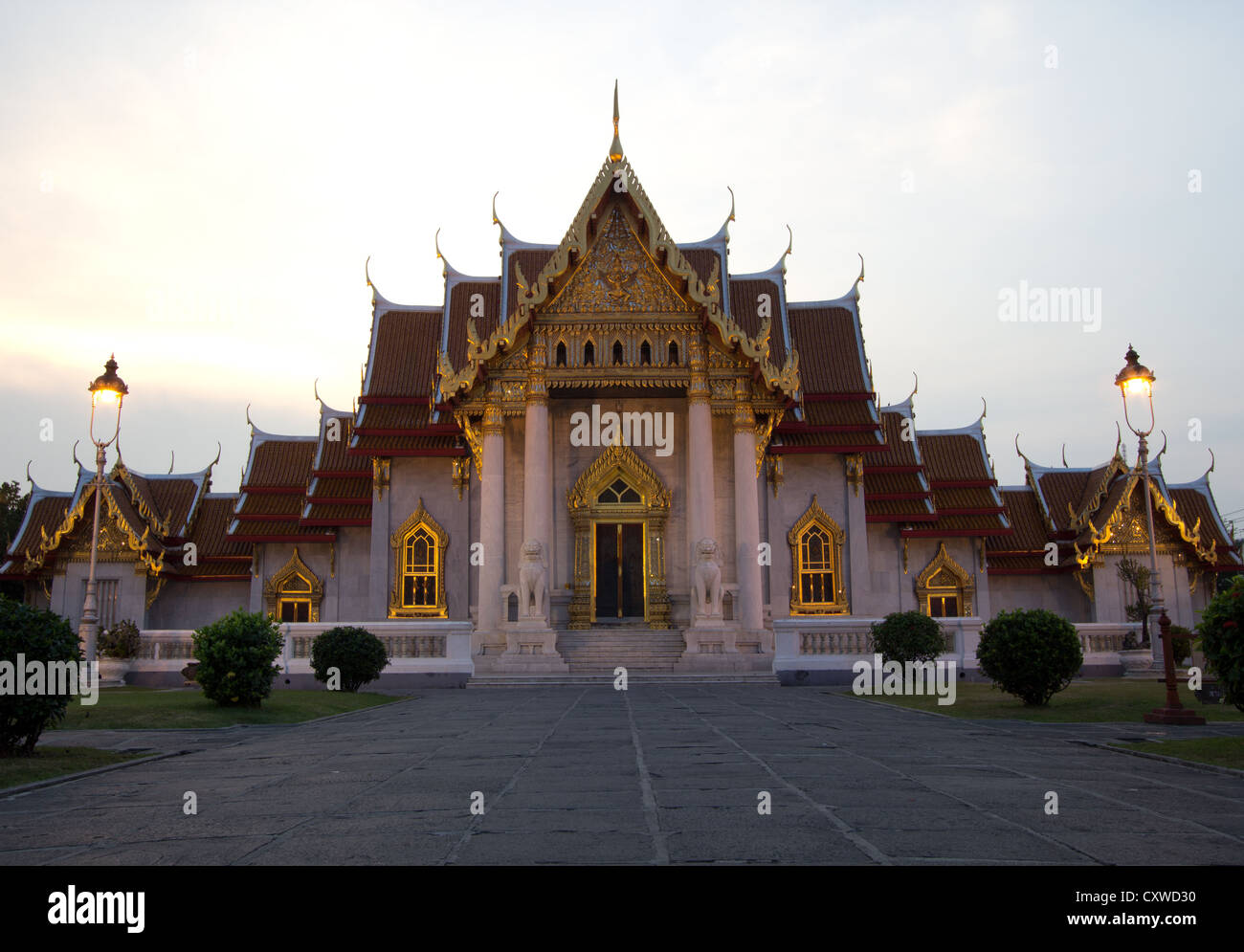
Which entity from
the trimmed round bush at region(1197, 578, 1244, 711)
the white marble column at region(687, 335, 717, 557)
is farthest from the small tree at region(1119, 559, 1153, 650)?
the trimmed round bush at region(1197, 578, 1244, 711)

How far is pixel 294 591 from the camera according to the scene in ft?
110

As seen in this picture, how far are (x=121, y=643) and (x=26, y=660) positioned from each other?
17658 mm

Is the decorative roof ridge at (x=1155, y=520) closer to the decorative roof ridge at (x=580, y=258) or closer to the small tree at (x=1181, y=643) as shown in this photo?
the small tree at (x=1181, y=643)

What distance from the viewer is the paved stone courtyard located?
201 inches

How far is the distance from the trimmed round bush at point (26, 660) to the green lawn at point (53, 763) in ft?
0.89

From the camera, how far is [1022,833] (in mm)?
5504

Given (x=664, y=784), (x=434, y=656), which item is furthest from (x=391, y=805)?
(x=434, y=656)

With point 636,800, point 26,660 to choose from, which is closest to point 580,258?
point 26,660

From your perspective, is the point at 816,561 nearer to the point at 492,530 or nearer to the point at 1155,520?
the point at 492,530

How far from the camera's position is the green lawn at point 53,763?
848 centimetres

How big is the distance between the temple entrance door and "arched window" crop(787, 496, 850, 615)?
17.4 ft

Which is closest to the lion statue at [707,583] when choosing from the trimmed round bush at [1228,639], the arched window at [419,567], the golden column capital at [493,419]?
the golden column capital at [493,419]

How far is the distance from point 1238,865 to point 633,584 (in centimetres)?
2443

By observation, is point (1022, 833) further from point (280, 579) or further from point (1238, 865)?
point (280, 579)
